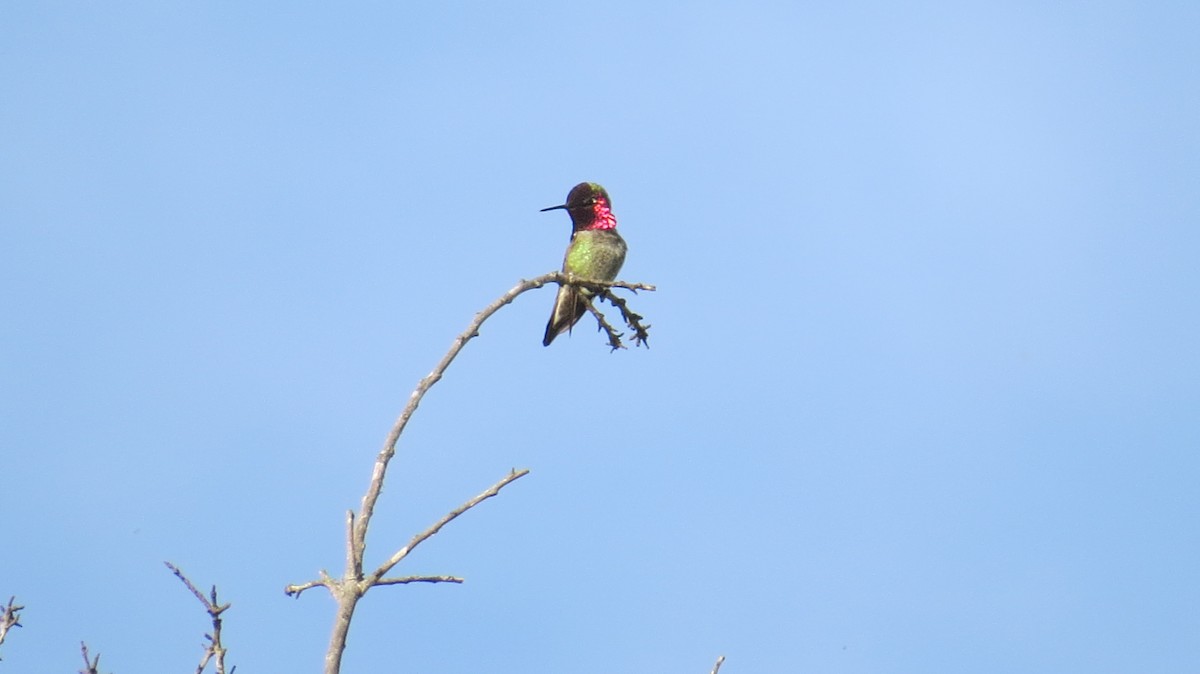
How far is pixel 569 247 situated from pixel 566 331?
950 mm

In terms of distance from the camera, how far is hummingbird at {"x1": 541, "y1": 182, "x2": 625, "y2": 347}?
41.9 feet

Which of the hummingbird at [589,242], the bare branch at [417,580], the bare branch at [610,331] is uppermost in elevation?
the hummingbird at [589,242]

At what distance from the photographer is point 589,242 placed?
13.0 m

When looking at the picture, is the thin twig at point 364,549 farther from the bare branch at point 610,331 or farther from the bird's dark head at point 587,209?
the bird's dark head at point 587,209

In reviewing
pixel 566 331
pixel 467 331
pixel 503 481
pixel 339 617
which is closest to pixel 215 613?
pixel 339 617

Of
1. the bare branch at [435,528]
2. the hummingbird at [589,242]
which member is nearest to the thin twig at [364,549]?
the bare branch at [435,528]

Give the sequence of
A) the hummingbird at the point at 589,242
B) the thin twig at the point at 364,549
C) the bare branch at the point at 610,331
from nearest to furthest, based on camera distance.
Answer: the thin twig at the point at 364,549 < the bare branch at the point at 610,331 < the hummingbird at the point at 589,242

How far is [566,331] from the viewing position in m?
12.8

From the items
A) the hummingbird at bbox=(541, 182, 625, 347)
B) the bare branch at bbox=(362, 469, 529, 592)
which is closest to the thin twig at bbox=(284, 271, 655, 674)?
the bare branch at bbox=(362, 469, 529, 592)

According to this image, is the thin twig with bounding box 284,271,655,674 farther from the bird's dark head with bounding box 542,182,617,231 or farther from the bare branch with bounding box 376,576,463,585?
the bird's dark head with bounding box 542,182,617,231

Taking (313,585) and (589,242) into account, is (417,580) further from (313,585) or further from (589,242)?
(589,242)

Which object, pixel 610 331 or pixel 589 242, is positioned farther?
pixel 589 242

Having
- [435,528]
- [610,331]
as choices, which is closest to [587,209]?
[610,331]

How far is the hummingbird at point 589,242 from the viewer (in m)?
12.8
